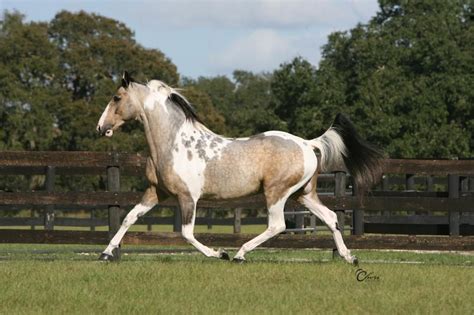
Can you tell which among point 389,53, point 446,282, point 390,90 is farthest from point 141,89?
point 389,53

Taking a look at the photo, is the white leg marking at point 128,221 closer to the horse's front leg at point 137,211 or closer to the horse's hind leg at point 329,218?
the horse's front leg at point 137,211

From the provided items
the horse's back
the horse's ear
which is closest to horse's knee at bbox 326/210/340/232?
the horse's back

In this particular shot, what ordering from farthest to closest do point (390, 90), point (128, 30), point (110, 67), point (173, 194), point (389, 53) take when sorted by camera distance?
1. point (128, 30)
2. point (110, 67)
3. point (389, 53)
4. point (390, 90)
5. point (173, 194)

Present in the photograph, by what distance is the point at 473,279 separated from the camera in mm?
10820

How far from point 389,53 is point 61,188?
57.5ft

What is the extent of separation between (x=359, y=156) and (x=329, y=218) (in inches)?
42.9

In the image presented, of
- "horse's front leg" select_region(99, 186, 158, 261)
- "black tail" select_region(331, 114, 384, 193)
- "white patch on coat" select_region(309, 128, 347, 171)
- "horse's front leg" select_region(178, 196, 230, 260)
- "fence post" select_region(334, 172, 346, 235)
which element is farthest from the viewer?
"fence post" select_region(334, 172, 346, 235)

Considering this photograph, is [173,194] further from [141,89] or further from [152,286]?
[152,286]

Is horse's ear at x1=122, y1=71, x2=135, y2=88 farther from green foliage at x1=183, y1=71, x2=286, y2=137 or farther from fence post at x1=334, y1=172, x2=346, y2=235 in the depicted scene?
green foliage at x1=183, y1=71, x2=286, y2=137

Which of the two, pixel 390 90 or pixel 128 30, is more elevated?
pixel 128 30

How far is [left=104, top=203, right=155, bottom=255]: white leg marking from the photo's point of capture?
12.6 meters

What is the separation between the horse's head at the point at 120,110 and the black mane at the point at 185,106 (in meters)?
0.45

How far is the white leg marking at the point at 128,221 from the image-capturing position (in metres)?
12.6
